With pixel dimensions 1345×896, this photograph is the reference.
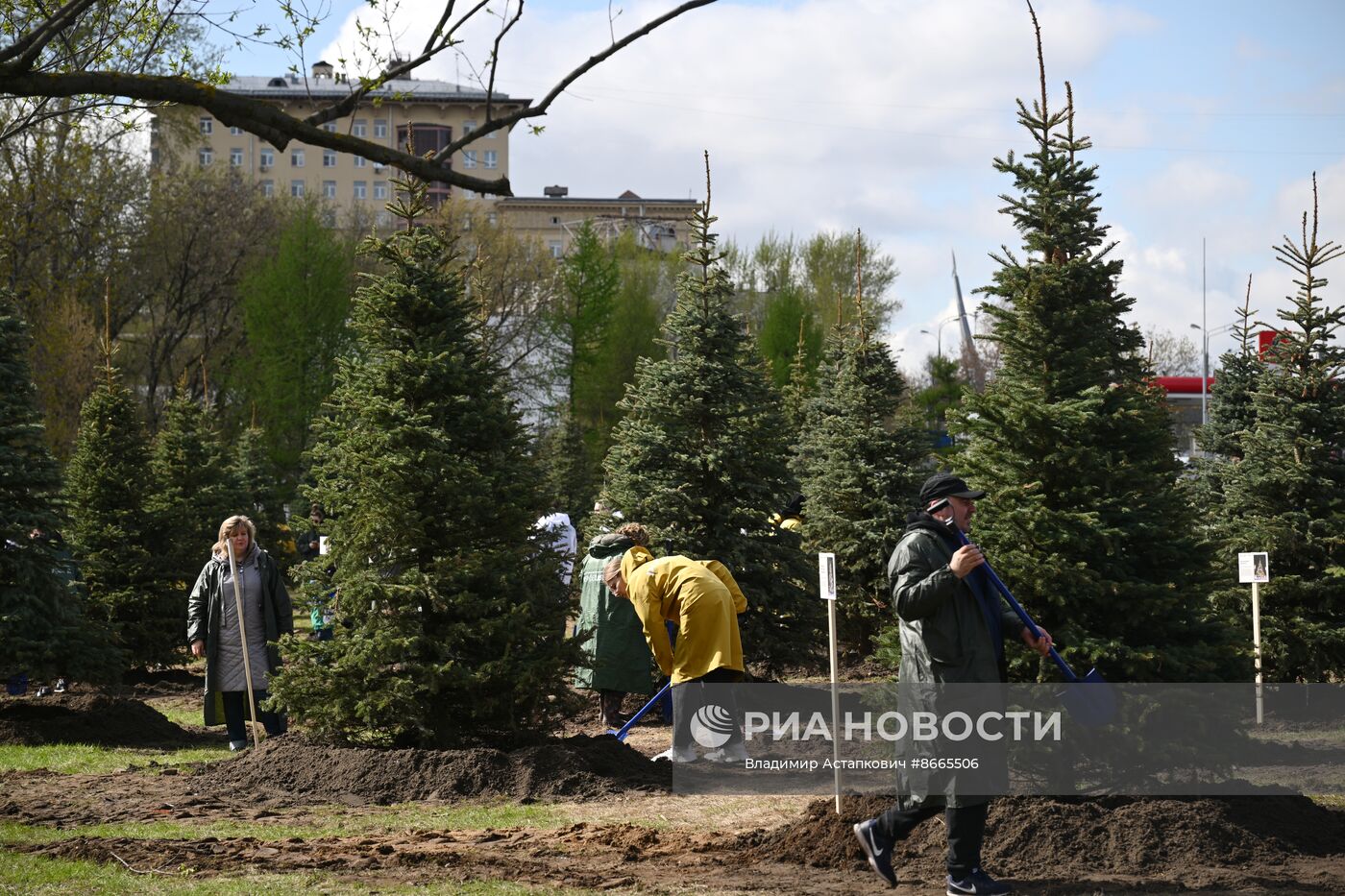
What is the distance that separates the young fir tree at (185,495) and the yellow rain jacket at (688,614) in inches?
365

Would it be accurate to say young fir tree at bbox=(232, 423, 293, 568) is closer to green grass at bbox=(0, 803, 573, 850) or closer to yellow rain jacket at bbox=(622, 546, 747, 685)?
yellow rain jacket at bbox=(622, 546, 747, 685)

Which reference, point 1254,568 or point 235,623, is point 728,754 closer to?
point 235,623

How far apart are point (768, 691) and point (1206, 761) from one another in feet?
18.2

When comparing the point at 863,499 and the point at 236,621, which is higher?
the point at 863,499

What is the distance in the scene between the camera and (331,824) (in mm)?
8680

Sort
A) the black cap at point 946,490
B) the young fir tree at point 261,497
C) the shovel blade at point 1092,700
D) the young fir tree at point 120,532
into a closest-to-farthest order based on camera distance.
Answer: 1. the black cap at point 946,490
2. the shovel blade at point 1092,700
3. the young fir tree at point 120,532
4. the young fir tree at point 261,497

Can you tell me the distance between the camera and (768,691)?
1319 centimetres

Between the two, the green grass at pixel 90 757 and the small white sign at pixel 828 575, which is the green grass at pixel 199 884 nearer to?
the small white sign at pixel 828 575

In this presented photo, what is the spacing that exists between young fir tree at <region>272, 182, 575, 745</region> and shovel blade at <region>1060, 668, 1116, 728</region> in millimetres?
3964

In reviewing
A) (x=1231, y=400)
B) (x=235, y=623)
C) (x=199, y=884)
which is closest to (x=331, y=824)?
(x=199, y=884)

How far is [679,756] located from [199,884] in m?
4.45

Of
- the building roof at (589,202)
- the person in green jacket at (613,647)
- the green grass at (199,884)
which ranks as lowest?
the green grass at (199,884)

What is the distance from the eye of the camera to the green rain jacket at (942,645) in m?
6.52

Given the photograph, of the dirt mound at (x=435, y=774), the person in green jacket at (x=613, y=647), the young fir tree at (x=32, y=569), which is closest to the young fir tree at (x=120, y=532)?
the young fir tree at (x=32, y=569)
